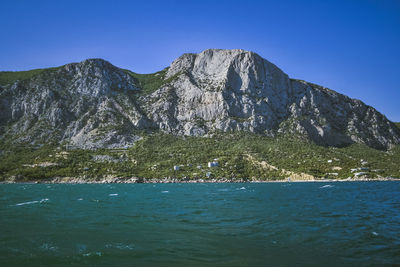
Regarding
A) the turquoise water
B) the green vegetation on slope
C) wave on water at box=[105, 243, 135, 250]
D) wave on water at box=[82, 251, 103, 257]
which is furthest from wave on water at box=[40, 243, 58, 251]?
the green vegetation on slope

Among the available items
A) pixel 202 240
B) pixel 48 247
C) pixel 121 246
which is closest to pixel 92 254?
pixel 121 246

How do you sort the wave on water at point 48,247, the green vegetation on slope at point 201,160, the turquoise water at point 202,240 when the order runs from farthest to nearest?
1. the green vegetation on slope at point 201,160
2. the wave on water at point 48,247
3. the turquoise water at point 202,240

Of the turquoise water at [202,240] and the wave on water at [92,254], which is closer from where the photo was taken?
the turquoise water at [202,240]

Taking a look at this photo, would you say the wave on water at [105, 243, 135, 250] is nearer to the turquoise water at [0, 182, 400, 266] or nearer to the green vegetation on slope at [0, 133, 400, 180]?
the turquoise water at [0, 182, 400, 266]

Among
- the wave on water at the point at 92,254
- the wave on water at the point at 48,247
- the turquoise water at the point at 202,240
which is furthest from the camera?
the wave on water at the point at 48,247

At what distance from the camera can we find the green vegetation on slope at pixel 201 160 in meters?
128

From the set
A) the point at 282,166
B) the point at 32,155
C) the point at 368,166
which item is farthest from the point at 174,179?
the point at 368,166

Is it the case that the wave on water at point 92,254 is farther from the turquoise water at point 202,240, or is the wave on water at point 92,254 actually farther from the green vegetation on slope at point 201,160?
the green vegetation on slope at point 201,160

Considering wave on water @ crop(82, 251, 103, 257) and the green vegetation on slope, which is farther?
the green vegetation on slope

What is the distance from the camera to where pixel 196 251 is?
47.0 ft

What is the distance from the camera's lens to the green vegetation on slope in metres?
128

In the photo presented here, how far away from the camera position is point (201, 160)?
145500 millimetres

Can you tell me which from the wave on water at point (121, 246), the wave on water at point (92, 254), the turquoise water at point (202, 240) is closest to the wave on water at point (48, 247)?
the turquoise water at point (202, 240)

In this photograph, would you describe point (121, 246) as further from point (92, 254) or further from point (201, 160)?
point (201, 160)
